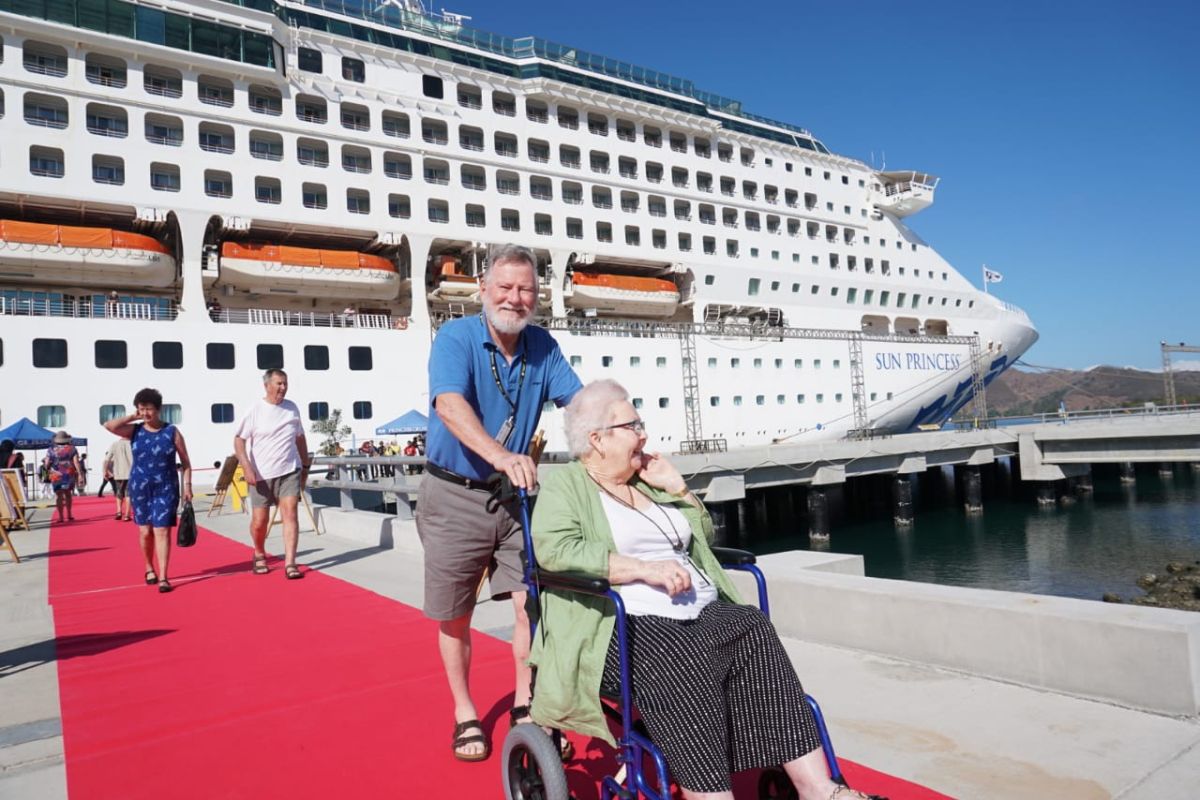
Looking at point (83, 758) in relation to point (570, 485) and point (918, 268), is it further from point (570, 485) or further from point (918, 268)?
point (918, 268)

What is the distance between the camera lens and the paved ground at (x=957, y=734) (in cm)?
209

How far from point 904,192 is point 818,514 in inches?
800

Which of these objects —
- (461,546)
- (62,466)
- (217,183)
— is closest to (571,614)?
(461,546)

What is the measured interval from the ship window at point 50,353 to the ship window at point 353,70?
10.6 metres

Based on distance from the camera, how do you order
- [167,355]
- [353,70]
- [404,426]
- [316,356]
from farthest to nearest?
[353,70]
[316,356]
[404,426]
[167,355]

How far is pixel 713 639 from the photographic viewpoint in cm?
185

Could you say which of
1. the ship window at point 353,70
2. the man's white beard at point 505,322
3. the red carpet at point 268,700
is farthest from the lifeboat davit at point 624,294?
the man's white beard at point 505,322

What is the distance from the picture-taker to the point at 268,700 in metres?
3.06

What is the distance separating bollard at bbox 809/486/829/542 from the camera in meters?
19.5

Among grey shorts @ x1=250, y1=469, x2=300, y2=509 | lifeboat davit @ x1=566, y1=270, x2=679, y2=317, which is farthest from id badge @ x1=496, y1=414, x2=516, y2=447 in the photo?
lifeboat davit @ x1=566, y1=270, x2=679, y2=317

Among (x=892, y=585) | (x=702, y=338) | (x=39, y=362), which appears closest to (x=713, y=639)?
(x=892, y=585)

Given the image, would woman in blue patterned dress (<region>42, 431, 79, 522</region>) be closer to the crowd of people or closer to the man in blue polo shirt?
the crowd of people

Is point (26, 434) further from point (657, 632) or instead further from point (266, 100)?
point (657, 632)

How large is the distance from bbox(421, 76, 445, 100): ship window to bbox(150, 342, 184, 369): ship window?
10.6 metres
